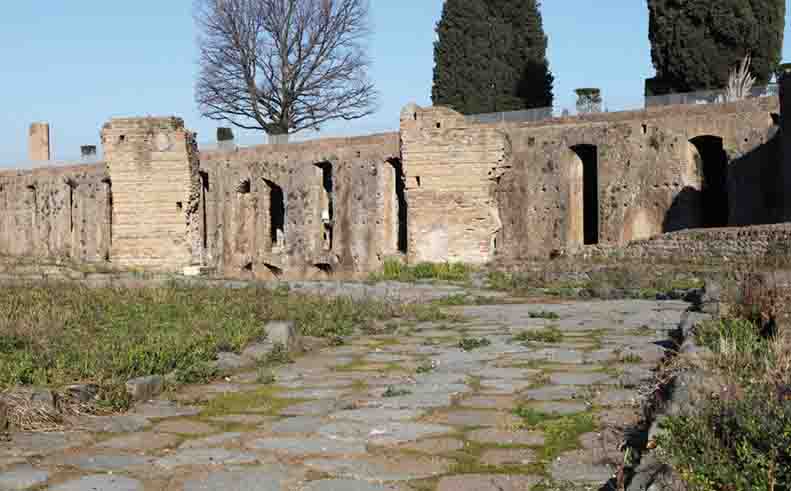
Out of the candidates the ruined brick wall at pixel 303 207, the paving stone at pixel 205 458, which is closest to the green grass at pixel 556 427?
the paving stone at pixel 205 458

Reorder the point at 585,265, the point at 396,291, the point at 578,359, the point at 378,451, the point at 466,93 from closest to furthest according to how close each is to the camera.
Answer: the point at 378,451, the point at 578,359, the point at 396,291, the point at 585,265, the point at 466,93

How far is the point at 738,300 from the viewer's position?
8609 mm

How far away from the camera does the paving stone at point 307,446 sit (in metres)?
4.72

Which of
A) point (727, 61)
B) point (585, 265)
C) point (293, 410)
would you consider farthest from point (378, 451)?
point (727, 61)

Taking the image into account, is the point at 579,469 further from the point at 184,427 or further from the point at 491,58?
the point at 491,58

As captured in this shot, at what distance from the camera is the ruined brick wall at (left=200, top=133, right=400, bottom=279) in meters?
26.8

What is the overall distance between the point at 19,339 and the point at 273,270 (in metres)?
22.3

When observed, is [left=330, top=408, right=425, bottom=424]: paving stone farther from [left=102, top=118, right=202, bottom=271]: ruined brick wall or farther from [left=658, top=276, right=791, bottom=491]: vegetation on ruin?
[left=102, top=118, right=202, bottom=271]: ruined brick wall

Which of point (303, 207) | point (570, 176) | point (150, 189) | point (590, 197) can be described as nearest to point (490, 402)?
point (150, 189)

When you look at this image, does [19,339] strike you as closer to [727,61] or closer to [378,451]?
[378,451]

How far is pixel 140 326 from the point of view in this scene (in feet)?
28.5

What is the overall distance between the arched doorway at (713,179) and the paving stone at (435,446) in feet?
62.6

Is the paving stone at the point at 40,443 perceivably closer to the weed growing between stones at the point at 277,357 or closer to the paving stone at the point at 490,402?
the paving stone at the point at 490,402

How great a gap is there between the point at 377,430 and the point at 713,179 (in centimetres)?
2091
